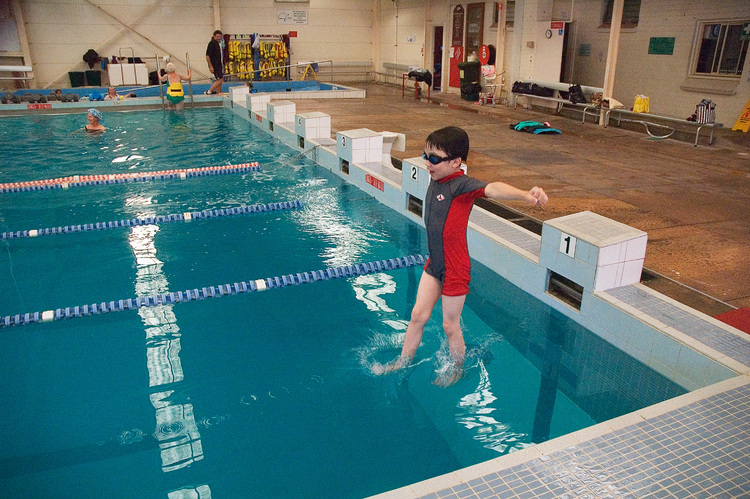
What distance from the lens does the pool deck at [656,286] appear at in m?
2.27

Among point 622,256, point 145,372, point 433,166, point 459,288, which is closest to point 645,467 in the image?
point 459,288

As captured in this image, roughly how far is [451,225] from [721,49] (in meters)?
10.8

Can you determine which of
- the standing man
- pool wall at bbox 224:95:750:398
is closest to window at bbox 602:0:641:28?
pool wall at bbox 224:95:750:398

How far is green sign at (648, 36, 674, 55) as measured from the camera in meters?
12.0

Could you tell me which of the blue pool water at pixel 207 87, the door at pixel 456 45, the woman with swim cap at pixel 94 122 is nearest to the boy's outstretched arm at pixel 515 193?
the woman with swim cap at pixel 94 122

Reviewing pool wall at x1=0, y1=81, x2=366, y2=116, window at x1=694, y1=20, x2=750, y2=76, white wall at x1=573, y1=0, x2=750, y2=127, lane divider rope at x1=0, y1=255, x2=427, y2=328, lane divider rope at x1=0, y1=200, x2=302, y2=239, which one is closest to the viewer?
lane divider rope at x1=0, y1=255, x2=427, y2=328

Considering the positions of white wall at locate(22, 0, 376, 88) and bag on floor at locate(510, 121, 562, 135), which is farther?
white wall at locate(22, 0, 376, 88)

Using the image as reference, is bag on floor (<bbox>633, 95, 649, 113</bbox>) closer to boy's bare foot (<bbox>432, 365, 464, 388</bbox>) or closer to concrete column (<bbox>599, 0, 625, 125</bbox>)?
concrete column (<bbox>599, 0, 625, 125</bbox>)

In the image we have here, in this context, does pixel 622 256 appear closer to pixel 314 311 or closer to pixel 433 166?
pixel 433 166

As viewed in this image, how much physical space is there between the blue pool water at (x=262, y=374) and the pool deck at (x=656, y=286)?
552mm

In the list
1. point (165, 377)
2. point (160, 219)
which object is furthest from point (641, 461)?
point (160, 219)

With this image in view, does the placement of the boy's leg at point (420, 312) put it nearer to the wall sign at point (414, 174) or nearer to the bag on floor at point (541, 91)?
the wall sign at point (414, 174)

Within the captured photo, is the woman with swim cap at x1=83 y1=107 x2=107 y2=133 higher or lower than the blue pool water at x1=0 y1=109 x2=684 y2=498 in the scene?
higher

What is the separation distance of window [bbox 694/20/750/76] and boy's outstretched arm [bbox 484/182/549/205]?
1041 centimetres
